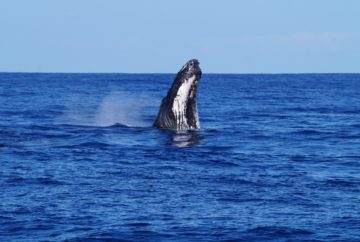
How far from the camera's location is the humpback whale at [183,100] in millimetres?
29578

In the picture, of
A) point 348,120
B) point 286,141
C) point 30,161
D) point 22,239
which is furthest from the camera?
point 348,120

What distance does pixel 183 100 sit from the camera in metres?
29.7

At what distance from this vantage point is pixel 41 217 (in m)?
16.3

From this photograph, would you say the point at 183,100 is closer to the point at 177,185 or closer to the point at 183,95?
the point at 183,95

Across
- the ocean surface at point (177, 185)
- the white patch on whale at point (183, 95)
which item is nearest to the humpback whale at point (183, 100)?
the white patch on whale at point (183, 95)

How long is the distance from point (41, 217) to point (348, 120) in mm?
27111

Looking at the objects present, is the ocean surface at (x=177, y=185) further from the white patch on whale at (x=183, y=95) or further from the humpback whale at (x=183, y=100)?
the white patch on whale at (x=183, y=95)

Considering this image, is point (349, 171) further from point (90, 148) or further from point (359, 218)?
point (90, 148)

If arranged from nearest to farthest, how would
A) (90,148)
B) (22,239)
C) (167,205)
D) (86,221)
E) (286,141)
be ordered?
(22,239), (86,221), (167,205), (90,148), (286,141)

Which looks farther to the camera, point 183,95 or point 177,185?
point 183,95

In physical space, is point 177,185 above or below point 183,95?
below

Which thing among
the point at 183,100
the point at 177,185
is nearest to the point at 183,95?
the point at 183,100

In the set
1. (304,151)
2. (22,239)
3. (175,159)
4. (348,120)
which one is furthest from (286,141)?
(22,239)

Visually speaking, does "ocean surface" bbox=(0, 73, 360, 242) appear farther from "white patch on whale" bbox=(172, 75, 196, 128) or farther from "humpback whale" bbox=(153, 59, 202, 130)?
"white patch on whale" bbox=(172, 75, 196, 128)
